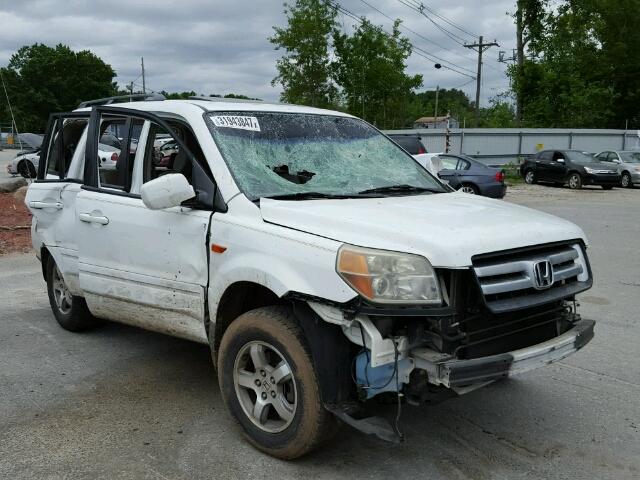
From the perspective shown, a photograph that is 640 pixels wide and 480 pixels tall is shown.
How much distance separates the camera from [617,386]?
4531mm

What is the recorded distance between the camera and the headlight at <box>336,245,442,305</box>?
9.95 ft

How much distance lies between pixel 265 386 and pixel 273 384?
86mm

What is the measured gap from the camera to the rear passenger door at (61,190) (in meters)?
5.09

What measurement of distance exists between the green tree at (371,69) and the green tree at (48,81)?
51.0m

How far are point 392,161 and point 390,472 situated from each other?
221 centimetres

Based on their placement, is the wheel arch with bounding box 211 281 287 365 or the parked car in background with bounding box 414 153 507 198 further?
the parked car in background with bounding box 414 153 507 198

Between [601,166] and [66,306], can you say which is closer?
[66,306]

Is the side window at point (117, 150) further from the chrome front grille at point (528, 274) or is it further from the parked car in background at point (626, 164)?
the parked car in background at point (626, 164)

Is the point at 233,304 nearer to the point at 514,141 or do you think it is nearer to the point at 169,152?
the point at 169,152

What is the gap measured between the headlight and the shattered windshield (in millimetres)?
908

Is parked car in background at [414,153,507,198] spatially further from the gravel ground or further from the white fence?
the white fence

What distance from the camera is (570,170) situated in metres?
26.4

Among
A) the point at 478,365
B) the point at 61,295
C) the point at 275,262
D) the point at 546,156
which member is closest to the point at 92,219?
the point at 61,295

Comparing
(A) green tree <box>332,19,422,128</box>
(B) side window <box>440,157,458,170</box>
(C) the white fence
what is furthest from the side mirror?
(A) green tree <box>332,19,422,128</box>
